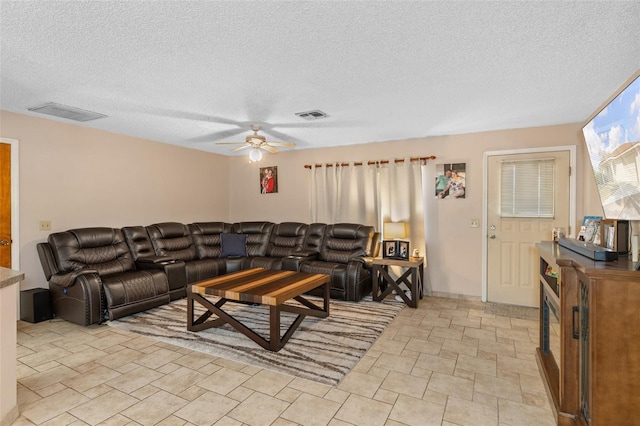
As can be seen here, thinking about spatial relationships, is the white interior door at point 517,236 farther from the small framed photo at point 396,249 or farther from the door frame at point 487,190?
the small framed photo at point 396,249

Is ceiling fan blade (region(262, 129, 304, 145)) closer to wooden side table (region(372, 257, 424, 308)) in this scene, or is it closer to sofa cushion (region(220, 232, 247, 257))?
sofa cushion (region(220, 232, 247, 257))

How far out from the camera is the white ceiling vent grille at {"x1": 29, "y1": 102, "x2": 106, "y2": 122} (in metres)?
3.37

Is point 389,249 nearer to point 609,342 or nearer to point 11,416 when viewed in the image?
point 609,342

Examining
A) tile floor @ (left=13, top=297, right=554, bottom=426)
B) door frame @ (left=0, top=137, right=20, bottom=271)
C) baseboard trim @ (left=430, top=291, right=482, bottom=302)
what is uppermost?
door frame @ (left=0, top=137, right=20, bottom=271)

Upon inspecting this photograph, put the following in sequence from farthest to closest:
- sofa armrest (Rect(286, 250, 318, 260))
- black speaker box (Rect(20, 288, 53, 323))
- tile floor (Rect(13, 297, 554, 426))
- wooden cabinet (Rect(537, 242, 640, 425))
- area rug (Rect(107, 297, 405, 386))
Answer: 1. sofa armrest (Rect(286, 250, 318, 260))
2. black speaker box (Rect(20, 288, 53, 323))
3. area rug (Rect(107, 297, 405, 386))
4. tile floor (Rect(13, 297, 554, 426))
5. wooden cabinet (Rect(537, 242, 640, 425))

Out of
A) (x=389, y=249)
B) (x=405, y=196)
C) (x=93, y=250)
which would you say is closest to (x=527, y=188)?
(x=405, y=196)

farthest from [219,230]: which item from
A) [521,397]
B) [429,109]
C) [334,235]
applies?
[521,397]

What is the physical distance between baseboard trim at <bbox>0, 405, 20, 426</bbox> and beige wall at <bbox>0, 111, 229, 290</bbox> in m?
2.33

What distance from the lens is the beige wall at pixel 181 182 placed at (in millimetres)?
3791

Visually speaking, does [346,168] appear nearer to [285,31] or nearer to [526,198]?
[526,198]

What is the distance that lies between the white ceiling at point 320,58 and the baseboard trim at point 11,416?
7.25ft

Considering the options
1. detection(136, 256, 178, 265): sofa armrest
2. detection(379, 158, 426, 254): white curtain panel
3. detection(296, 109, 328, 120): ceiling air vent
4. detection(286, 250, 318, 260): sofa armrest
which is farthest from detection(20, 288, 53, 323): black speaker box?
detection(379, 158, 426, 254): white curtain panel

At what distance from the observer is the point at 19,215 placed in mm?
3639

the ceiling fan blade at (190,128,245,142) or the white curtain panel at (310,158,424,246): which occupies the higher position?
the ceiling fan blade at (190,128,245,142)
